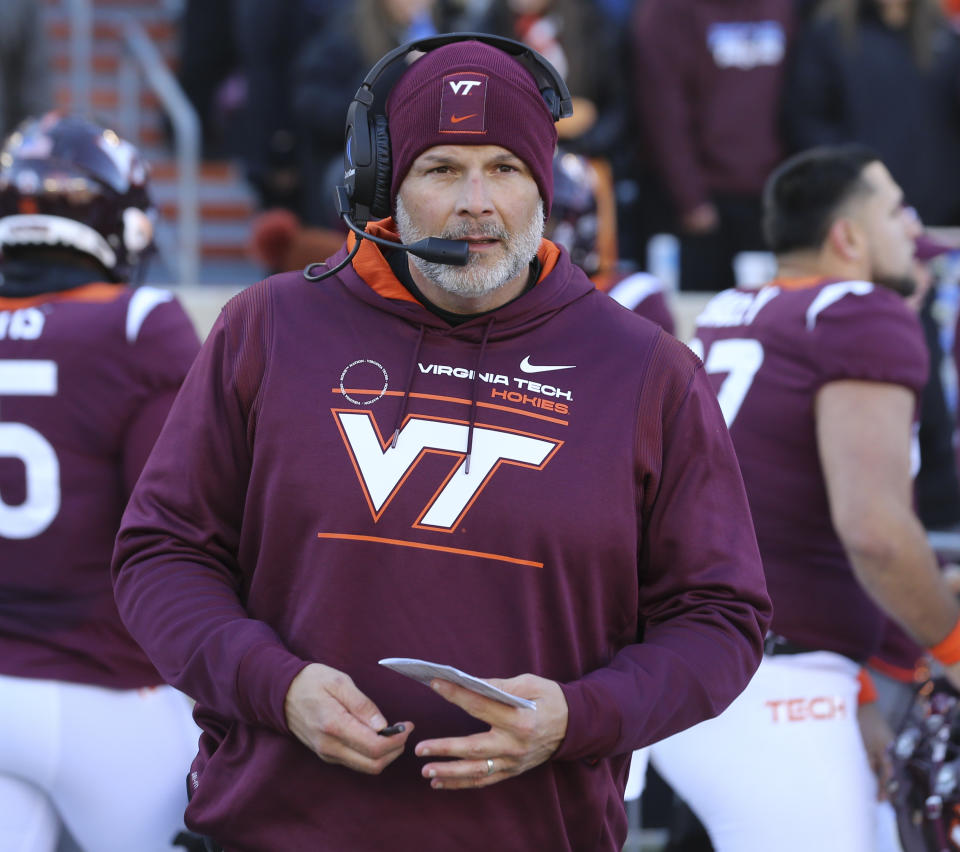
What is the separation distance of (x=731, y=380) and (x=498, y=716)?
171cm

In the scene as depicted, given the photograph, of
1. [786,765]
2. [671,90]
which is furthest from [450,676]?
[671,90]

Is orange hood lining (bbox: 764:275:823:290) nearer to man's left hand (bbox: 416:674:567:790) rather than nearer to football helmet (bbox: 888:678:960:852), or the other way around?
football helmet (bbox: 888:678:960:852)

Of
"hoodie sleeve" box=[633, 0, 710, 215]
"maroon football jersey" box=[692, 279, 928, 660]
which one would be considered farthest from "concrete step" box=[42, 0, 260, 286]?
"maroon football jersey" box=[692, 279, 928, 660]

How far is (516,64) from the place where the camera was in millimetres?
2611

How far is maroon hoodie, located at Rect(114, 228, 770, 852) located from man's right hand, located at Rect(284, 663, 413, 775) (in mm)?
33

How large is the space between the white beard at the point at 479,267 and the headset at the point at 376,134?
0.33 feet

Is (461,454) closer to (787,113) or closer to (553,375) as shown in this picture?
(553,375)

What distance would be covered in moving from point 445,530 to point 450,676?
1.00 ft

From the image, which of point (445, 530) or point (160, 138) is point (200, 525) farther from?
point (160, 138)

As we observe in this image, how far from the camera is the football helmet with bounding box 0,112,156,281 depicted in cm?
361

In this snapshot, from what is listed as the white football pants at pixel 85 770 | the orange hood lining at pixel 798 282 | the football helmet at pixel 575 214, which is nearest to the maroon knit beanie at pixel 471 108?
the orange hood lining at pixel 798 282

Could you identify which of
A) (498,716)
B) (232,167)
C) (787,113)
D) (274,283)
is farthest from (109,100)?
(498,716)

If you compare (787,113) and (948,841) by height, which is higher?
(787,113)

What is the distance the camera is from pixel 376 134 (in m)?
2.68
